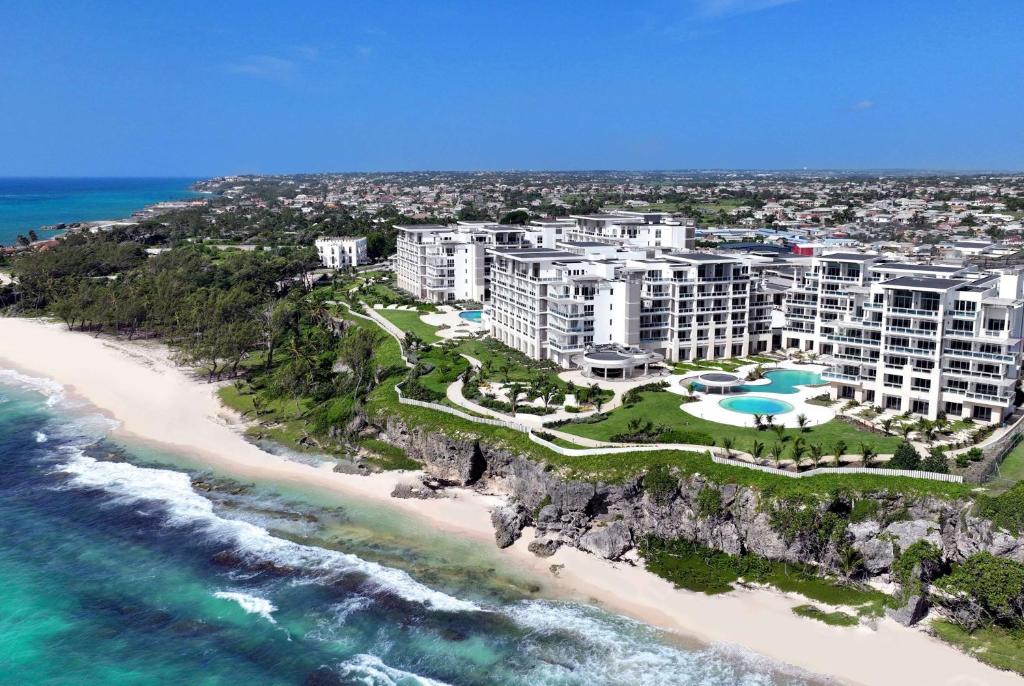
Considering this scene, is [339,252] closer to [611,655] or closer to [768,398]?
[768,398]

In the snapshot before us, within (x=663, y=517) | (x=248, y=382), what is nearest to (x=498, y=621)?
(x=663, y=517)

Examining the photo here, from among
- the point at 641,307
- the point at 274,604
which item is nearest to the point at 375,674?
the point at 274,604

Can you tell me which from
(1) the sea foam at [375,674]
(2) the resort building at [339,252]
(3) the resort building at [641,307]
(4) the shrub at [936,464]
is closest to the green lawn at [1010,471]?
(4) the shrub at [936,464]

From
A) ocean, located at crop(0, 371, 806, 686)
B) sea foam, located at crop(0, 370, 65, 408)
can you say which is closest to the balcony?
ocean, located at crop(0, 371, 806, 686)

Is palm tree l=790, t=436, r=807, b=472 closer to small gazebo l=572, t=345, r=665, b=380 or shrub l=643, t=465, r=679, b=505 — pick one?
shrub l=643, t=465, r=679, b=505

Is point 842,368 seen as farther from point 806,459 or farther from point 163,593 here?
point 163,593

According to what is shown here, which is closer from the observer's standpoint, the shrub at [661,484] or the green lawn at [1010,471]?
the green lawn at [1010,471]

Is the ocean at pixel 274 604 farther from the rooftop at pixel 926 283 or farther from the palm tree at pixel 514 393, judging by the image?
the rooftop at pixel 926 283
